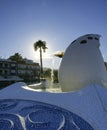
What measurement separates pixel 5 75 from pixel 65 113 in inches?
2007

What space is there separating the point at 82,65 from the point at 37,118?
5.65 metres

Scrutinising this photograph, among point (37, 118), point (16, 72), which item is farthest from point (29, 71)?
point (37, 118)

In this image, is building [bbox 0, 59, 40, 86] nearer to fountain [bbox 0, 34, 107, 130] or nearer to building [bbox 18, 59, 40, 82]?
building [bbox 18, 59, 40, 82]

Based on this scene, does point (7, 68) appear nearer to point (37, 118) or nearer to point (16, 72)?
point (16, 72)

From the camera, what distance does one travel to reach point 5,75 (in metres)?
58.2

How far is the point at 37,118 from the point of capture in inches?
349

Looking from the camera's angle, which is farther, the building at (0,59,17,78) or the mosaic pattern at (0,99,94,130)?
the building at (0,59,17,78)

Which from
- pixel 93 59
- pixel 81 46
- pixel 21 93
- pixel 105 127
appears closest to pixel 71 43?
pixel 81 46

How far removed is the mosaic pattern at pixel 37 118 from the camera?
8.19 m

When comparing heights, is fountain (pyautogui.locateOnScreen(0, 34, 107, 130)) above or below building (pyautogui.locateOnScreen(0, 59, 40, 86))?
below

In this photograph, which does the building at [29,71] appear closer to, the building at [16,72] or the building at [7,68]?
the building at [16,72]

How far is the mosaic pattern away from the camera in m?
8.19

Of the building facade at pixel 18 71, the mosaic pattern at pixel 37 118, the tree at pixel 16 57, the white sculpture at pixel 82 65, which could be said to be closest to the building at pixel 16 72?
the building facade at pixel 18 71

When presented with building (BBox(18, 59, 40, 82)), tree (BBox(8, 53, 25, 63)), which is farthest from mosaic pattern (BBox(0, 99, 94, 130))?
tree (BBox(8, 53, 25, 63))
